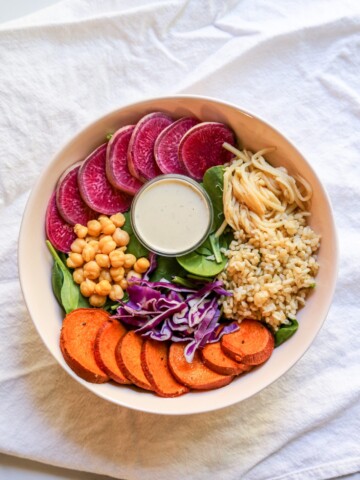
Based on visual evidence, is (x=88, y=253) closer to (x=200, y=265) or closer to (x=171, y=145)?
(x=200, y=265)

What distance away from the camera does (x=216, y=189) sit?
9.66ft

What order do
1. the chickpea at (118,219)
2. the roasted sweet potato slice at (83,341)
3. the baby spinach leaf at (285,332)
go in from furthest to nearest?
1. the chickpea at (118,219)
2. the baby spinach leaf at (285,332)
3. the roasted sweet potato slice at (83,341)

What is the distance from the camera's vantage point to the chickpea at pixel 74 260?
293cm

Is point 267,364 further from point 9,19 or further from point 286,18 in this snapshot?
point 9,19

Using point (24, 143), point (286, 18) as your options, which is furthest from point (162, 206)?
point (286, 18)

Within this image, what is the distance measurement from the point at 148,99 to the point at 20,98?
2.46ft

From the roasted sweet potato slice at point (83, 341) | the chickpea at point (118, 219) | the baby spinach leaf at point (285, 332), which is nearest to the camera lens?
the roasted sweet potato slice at point (83, 341)

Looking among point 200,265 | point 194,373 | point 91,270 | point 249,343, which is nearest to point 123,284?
point 91,270

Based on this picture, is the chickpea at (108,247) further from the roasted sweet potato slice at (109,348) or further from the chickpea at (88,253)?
the roasted sweet potato slice at (109,348)

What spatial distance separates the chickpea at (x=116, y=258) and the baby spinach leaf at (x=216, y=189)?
0.44 metres

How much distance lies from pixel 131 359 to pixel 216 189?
2.81ft

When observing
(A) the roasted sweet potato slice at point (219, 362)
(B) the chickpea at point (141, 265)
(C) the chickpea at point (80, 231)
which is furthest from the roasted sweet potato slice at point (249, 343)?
(C) the chickpea at point (80, 231)

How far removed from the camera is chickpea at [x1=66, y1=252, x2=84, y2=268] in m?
2.93

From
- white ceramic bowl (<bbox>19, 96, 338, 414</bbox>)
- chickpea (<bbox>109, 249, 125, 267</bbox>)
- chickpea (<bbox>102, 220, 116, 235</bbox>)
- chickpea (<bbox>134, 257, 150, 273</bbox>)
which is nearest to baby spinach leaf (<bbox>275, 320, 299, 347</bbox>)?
white ceramic bowl (<bbox>19, 96, 338, 414</bbox>)
